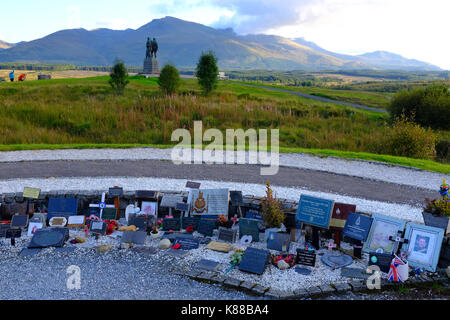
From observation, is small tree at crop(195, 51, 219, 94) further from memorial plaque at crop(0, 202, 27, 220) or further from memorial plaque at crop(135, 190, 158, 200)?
memorial plaque at crop(0, 202, 27, 220)

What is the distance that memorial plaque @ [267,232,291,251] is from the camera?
858 cm

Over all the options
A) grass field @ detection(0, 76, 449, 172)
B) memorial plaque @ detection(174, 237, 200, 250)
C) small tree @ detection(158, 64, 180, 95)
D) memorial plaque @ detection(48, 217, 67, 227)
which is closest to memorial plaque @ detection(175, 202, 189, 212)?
memorial plaque @ detection(174, 237, 200, 250)

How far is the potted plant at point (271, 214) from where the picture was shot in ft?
30.0

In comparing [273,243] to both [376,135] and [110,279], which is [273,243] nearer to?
[110,279]

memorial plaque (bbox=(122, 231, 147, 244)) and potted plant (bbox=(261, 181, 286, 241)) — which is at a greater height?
potted plant (bbox=(261, 181, 286, 241))

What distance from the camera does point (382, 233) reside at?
26.9ft

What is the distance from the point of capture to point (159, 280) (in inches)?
281

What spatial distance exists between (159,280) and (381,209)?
22.9ft

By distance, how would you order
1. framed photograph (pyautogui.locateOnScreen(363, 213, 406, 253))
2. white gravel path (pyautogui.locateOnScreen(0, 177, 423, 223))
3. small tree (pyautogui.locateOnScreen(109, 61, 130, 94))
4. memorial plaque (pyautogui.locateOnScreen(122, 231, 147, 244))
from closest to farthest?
framed photograph (pyautogui.locateOnScreen(363, 213, 406, 253)) < memorial plaque (pyautogui.locateOnScreen(122, 231, 147, 244)) < white gravel path (pyautogui.locateOnScreen(0, 177, 423, 223)) < small tree (pyautogui.locateOnScreen(109, 61, 130, 94))

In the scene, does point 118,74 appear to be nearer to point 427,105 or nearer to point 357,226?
point 427,105

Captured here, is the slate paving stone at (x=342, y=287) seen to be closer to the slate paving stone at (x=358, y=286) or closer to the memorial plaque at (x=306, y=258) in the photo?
the slate paving stone at (x=358, y=286)

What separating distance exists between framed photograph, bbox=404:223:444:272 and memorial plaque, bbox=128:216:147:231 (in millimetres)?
6172

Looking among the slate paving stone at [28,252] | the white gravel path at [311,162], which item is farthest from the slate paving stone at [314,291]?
the white gravel path at [311,162]
